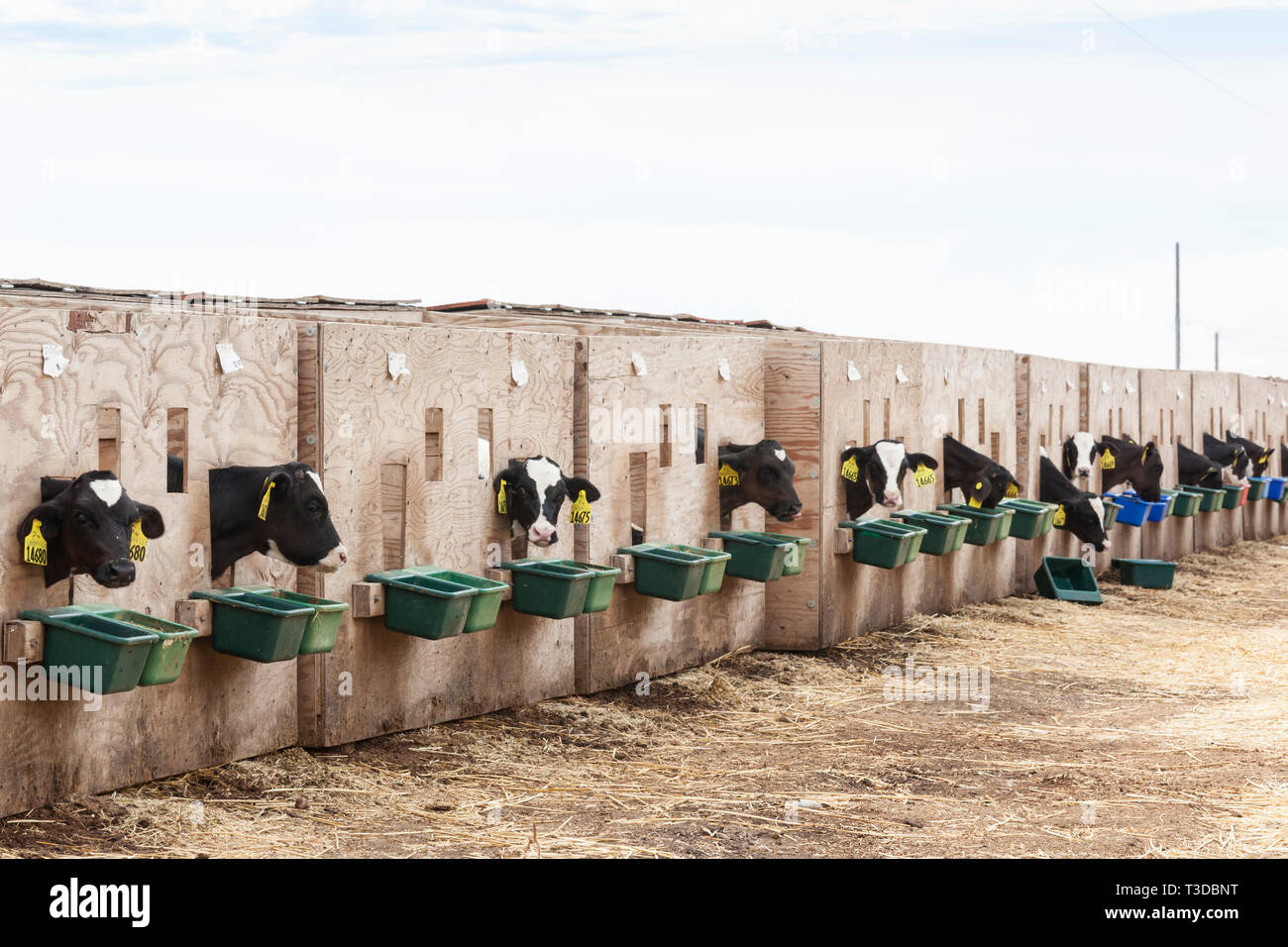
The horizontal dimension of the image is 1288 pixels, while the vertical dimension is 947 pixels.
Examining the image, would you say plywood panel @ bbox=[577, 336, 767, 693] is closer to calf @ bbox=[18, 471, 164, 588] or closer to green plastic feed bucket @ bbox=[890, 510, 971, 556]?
green plastic feed bucket @ bbox=[890, 510, 971, 556]

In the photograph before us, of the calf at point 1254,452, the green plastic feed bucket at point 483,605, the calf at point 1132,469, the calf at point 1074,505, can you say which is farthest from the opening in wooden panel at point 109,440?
the calf at point 1254,452

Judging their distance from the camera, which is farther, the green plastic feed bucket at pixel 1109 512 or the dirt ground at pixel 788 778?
the green plastic feed bucket at pixel 1109 512

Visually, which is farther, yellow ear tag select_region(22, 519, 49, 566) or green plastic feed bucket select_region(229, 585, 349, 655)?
green plastic feed bucket select_region(229, 585, 349, 655)

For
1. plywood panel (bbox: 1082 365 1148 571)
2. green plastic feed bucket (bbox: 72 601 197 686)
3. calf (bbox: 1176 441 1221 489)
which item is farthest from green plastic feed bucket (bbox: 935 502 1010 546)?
calf (bbox: 1176 441 1221 489)

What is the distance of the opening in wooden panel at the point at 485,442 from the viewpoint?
823 centimetres

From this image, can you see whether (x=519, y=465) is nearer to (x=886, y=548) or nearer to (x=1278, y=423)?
(x=886, y=548)

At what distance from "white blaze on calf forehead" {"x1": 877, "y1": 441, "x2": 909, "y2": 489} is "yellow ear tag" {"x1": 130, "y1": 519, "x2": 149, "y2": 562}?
21.1ft

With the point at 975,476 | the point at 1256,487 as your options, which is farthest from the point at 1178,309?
the point at 975,476

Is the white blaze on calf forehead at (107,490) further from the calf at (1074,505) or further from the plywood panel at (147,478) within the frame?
the calf at (1074,505)

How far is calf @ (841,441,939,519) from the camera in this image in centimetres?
1118

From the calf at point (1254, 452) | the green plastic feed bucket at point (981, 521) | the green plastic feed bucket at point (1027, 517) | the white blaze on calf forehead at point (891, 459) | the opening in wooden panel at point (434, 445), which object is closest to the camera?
the opening in wooden panel at point (434, 445)

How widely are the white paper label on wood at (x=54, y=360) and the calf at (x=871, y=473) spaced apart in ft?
21.4

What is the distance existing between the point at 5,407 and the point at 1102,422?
14.8 metres
